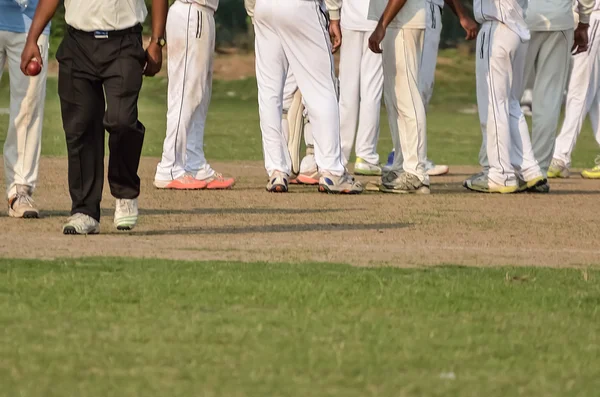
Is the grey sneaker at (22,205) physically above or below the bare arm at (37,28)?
below

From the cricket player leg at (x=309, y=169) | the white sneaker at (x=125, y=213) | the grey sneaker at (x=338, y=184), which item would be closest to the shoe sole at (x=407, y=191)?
the grey sneaker at (x=338, y=184)

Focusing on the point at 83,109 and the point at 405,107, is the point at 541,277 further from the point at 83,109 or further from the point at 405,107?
the point at 405,107

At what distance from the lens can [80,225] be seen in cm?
829

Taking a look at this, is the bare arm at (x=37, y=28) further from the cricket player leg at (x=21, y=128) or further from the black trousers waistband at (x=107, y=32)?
the cricket player leg at (x=21, y=128)

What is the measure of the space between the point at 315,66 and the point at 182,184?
59.5 inches

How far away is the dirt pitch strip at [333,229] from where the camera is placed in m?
7.76

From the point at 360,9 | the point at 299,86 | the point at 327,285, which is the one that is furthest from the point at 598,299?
the point at 360,9

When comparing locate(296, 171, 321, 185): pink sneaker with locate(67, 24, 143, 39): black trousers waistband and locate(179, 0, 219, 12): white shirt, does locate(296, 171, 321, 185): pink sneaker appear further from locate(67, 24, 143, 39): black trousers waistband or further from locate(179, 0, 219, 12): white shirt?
locate(67, 24, 143, 39): black trousers waistband

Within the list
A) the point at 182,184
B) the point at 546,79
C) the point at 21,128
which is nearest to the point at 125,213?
the point at 21,128

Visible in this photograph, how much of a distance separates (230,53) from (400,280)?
104 ft

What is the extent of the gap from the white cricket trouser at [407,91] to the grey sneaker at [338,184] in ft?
1.51

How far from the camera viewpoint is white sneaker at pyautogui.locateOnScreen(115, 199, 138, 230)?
27.7 feet

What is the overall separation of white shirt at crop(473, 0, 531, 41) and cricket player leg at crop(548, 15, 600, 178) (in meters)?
2.80

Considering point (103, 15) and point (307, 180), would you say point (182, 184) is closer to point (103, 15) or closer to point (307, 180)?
point (307, 180)
